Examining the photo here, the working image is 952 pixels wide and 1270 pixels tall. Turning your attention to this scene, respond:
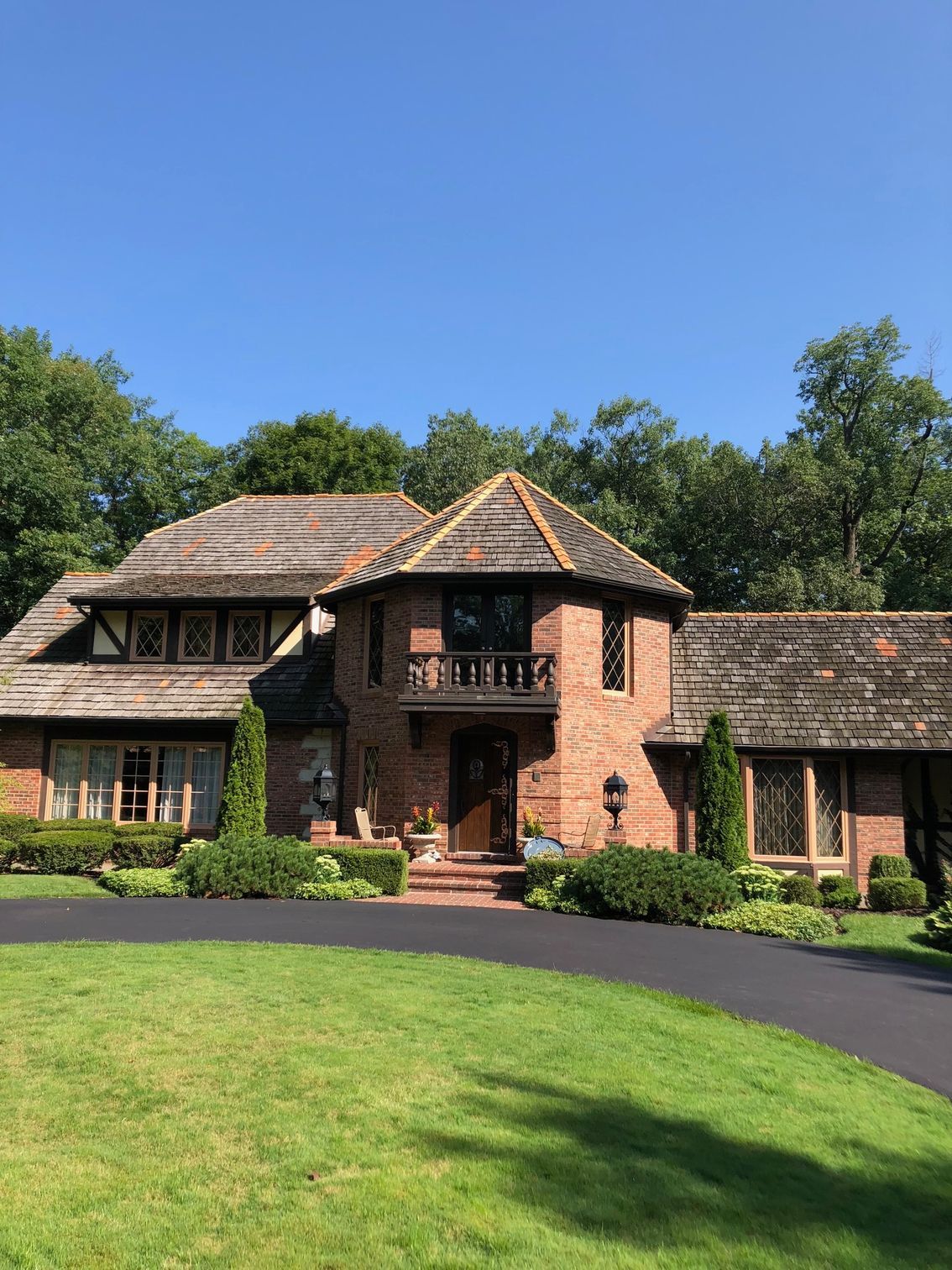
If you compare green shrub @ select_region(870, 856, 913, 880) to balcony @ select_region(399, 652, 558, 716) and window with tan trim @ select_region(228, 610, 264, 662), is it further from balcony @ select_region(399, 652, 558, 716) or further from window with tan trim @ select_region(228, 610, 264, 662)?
window with tan trim @ select_region(228, 610, 264, 662)

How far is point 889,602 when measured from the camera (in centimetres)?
3488

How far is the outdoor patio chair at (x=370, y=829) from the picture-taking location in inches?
678

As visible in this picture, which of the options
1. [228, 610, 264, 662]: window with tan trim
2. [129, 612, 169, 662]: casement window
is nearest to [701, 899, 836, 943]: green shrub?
[228, 610, 264, 662]: window with tan trim

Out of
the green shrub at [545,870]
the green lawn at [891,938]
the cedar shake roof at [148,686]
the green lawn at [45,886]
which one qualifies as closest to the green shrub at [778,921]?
the green lawn at [891,938]

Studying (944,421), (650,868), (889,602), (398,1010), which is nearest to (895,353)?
(944,421)

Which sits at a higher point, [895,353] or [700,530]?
[895,353]

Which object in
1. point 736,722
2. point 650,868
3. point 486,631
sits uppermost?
point 486,631

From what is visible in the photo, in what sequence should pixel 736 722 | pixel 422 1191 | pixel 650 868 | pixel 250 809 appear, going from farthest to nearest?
1. pixel 736 722
2. pixel 250 809
3. pixel 650 868
4. pixel 422 1191

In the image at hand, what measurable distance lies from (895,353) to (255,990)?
127 ft

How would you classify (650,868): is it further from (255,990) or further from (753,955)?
(255,990)

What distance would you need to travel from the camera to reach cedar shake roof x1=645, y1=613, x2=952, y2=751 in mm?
18016

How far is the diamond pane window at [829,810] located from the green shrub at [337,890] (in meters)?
8.98

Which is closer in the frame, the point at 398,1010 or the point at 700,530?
the point at 398,1010

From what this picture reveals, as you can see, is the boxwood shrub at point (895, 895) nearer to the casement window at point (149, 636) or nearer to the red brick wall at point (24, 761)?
the casement window at point (149, 636)
